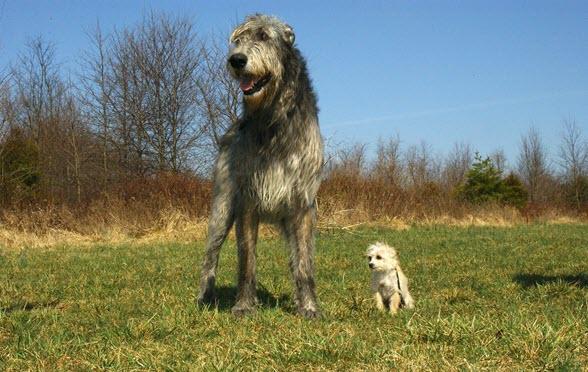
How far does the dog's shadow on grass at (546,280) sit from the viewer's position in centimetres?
655

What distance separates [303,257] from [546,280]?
374 centimetres

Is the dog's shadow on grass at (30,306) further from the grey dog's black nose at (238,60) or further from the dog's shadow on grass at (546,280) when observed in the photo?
the dog's shadow on grass at (546,280)

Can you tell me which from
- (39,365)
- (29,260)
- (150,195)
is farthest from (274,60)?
(150,195)

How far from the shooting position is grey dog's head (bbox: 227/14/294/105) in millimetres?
4363

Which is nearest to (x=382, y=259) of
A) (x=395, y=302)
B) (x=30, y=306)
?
(x=395, y=302)

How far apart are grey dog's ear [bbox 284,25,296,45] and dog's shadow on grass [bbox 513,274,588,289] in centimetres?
384

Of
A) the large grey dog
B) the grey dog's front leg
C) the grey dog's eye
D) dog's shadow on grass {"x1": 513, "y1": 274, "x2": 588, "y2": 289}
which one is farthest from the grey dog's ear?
dog's shadow on grass {"x1": 513, "y1": 274, "x2": 588, "y2": 289}

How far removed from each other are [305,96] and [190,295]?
2501 millimetres

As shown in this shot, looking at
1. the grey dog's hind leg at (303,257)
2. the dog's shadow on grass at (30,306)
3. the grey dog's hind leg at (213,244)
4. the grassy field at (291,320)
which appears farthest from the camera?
the grey dog's hind leg at (213,244)

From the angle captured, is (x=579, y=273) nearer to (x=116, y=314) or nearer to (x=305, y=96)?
(x=305, y=96)

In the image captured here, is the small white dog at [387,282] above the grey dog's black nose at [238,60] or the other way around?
the other way around

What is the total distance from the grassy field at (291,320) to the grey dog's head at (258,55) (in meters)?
1.73

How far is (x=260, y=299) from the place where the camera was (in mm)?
5965

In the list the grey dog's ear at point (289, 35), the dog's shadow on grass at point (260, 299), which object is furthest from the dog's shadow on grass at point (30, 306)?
the grey dog's ear at point (289, 35)
